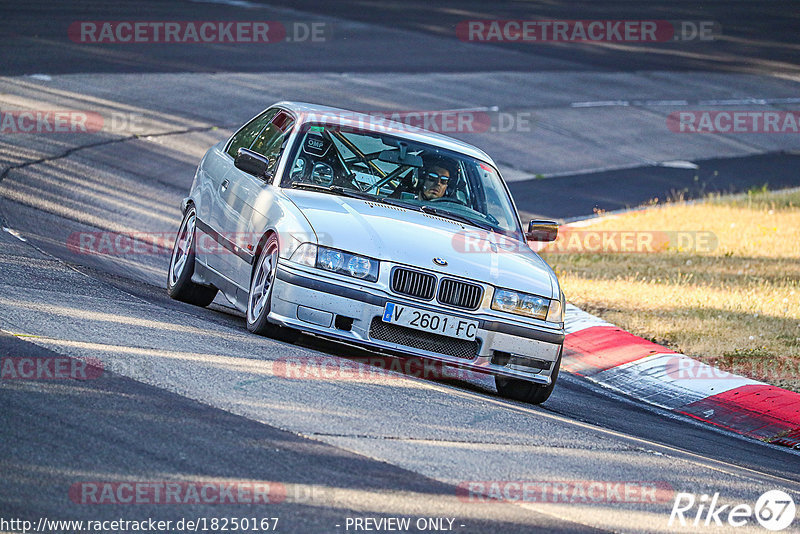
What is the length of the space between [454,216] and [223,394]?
9.29 ft

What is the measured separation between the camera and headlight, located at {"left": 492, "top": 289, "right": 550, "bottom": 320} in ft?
24.9

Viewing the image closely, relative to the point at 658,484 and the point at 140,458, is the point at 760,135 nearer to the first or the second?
the point at 658,484

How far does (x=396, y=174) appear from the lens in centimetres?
863

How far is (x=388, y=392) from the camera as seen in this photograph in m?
6.86

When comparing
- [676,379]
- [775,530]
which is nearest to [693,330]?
[676,379]

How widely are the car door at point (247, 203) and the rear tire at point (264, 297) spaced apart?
7.6 inches

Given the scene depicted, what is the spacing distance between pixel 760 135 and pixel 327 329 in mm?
21084

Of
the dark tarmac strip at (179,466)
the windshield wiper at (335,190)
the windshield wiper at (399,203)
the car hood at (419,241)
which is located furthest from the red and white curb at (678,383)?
the dark tarmac strip at (179,466)

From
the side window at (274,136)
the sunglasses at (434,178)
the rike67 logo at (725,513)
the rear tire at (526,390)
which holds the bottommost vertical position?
the rear tire at (526,390)

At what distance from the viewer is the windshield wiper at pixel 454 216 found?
841 cm

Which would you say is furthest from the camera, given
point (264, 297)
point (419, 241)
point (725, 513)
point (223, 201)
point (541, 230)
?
point (223, 201)

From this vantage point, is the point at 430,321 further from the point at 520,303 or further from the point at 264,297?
the point at 264,297

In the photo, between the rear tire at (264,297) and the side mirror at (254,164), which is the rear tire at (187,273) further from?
the rear tire at (264,297)

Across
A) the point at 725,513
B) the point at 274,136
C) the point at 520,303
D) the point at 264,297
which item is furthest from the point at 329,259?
the point at 725,513
